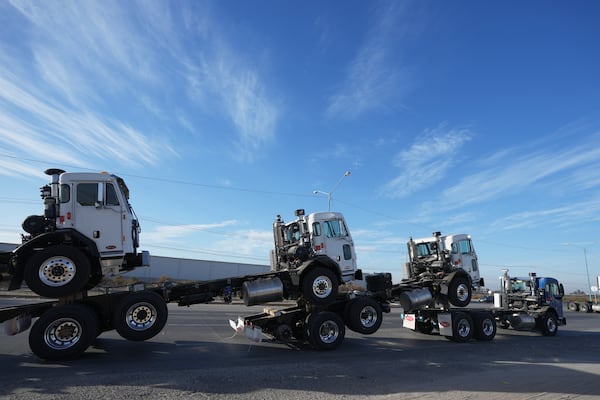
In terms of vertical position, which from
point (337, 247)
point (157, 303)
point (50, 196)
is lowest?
point (157, 303)

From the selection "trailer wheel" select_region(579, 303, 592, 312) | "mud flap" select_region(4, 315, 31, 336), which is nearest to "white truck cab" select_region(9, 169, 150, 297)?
"mud flap" select_region(4, 315, 31, 336)

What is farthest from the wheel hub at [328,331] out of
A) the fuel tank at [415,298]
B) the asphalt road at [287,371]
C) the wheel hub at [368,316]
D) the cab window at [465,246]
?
the cab window at [465,246]

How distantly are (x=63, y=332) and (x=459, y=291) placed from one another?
1232 centimetres

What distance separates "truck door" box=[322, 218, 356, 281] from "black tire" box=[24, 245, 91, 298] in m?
6.46

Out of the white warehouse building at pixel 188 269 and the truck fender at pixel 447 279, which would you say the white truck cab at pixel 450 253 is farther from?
the white warehouse building at pixel 188 269

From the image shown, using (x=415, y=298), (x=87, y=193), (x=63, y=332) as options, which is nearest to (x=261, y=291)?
(x=63, y=332)

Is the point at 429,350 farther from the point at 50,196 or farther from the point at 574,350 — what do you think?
the point at 50,196

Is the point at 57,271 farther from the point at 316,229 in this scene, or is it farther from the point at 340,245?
the point at 340,245

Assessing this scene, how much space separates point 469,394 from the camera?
6742mm

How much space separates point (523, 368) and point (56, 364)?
10.3m

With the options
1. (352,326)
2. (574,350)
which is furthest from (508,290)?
(352,326)

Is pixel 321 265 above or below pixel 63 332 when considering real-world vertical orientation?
above

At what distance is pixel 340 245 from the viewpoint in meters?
12.1

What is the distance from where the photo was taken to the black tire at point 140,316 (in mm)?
8855
